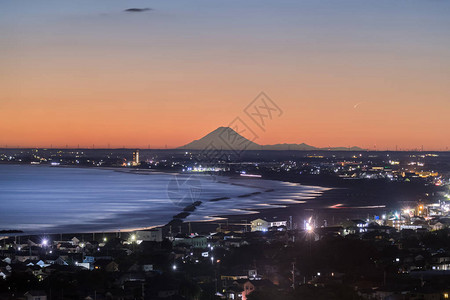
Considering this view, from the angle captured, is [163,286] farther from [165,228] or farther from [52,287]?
[165,228]

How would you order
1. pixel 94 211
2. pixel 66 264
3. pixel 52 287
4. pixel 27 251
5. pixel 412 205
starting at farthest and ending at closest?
pixel 412 205
pixel 94 211
pixel 27 251
pixel 66 264
pixel 52 287

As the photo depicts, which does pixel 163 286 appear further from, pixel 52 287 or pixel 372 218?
pixel 372 218

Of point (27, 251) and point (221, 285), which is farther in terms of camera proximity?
point (27, 251)

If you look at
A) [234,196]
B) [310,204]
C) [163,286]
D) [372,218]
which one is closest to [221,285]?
[163,286]

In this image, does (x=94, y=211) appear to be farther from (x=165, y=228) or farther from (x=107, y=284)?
(x=107, y=284)

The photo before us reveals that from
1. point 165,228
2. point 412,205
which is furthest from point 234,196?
point 165,228

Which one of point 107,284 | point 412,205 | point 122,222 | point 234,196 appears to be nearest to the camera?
point 107,284

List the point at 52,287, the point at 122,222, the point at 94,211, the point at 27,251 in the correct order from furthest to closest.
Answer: the point at 94,211
the point at 122,222
the point at 27,251
the point at 52,287

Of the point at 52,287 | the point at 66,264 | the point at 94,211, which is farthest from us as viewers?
the point at 94,211

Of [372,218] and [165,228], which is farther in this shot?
[372,218]
